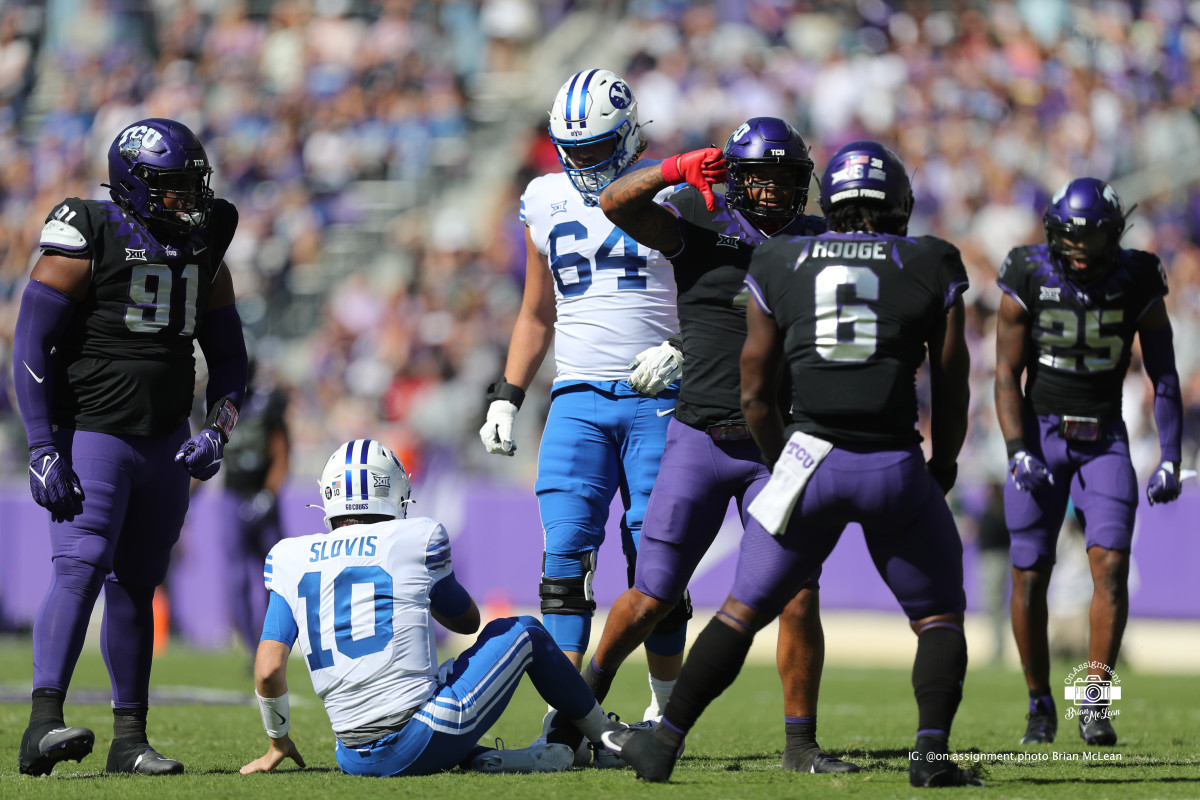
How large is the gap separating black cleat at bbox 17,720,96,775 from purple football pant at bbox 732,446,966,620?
2.24m

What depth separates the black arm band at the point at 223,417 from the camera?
6074 millimetres

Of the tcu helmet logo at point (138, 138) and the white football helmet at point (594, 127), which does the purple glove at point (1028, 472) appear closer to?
the white football helmet at point (594, 127)

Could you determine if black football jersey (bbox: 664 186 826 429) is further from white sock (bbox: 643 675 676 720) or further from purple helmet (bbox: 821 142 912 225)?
white sock (bbox: 643 675 676 720)

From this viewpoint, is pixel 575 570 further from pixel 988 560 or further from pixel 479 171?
Result: pixel 479 171

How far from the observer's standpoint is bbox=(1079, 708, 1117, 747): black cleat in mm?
6762

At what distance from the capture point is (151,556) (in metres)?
5.96

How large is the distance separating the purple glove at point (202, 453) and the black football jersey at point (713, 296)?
168 cm

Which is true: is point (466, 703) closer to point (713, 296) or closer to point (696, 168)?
point (713, 296)

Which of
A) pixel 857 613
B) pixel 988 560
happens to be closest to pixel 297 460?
pixel 857 613

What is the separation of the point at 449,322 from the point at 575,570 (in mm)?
11346

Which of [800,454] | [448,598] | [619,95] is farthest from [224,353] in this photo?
[800,454]

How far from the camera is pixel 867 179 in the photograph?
4992 mm

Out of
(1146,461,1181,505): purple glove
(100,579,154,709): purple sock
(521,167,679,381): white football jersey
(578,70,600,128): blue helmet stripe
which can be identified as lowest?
(100,579,154,709): purple sock

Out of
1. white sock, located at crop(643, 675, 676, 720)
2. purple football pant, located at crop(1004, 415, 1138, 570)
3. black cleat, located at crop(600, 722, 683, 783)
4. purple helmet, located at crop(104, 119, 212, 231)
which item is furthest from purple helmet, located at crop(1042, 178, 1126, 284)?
purple helmet, located at crop(104, 119, 212, 231)
